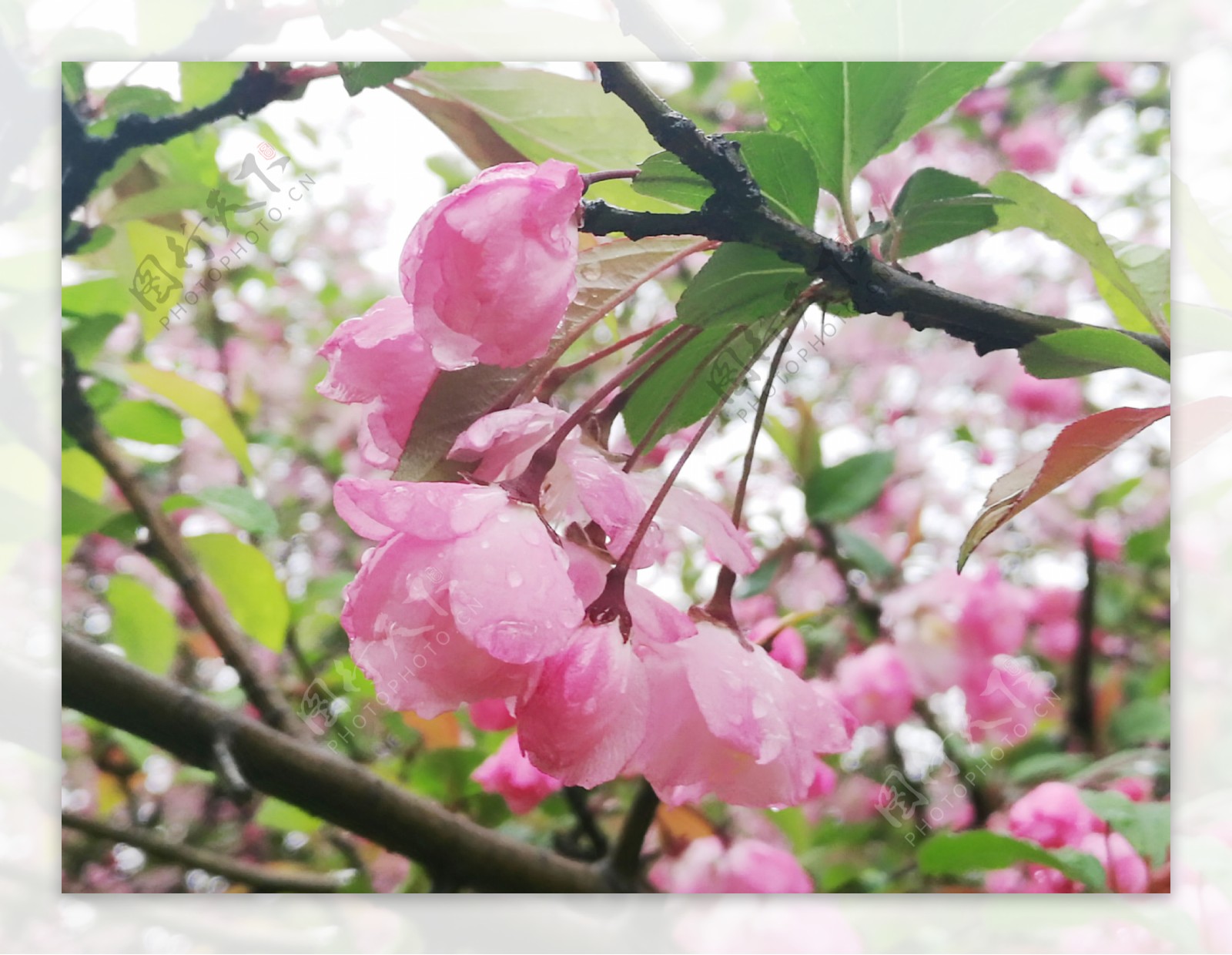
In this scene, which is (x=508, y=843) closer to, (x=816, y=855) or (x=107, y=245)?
(x=816, y=855)

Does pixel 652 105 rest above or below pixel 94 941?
above

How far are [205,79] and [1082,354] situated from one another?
Result: 68cm

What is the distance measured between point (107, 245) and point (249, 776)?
1.47 ft

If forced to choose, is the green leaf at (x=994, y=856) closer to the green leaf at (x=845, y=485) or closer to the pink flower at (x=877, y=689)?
the pink flower at (x=877, y=689)

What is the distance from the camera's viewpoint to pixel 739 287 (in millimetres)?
493

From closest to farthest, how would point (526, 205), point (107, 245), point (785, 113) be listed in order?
point (526, 205) < point (785, 113) < point (107, 245)

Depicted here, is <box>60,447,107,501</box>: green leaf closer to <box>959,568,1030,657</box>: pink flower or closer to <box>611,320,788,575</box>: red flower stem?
<box>611,320,788,575</box>: red flower stem

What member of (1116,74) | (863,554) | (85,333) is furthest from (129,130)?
(1116,74)

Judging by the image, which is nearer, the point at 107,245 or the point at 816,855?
the point at 107,245

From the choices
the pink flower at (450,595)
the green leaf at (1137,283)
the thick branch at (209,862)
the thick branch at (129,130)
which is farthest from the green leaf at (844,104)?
the thick branch at (209,862)

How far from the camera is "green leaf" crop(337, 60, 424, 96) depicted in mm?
646

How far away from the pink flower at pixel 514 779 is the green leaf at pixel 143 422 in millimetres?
403

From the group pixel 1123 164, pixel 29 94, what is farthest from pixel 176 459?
pixel 1123 164

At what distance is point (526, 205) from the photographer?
1.41 feet
